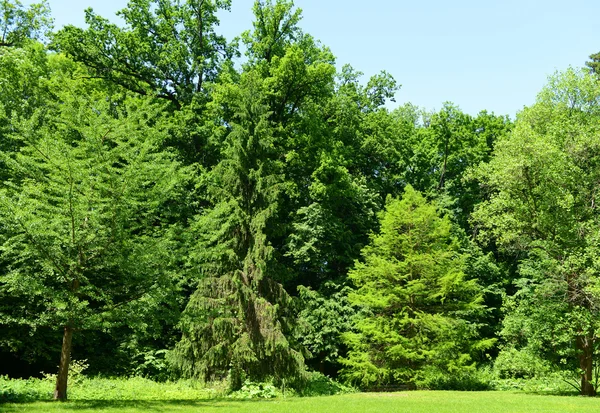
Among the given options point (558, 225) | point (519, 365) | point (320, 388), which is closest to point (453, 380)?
point (519, 365)

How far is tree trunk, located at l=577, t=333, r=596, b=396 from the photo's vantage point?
19.0 metres

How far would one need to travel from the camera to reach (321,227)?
24.6m

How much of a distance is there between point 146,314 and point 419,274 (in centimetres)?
1445

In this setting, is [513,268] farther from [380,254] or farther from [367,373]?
[367,373]

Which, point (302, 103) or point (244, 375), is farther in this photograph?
point (302, 103)

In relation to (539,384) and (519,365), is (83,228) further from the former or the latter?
(539,384)

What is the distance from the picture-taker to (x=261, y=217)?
61.5 ft

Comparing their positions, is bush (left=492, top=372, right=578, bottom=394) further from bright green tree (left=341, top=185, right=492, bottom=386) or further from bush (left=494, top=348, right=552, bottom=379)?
bright green tree (left=341, top=185, right=492, bottom=386)

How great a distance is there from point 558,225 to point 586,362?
5.45 m

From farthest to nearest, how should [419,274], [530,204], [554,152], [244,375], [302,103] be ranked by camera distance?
[302,103], [419,274], [530,204], [554,152], [244,375]

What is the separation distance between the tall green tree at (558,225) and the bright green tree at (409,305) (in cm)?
275

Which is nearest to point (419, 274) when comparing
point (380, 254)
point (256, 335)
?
point (380, 254)

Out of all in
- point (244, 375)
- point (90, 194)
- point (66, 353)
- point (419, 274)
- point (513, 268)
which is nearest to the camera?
point (90, 194)

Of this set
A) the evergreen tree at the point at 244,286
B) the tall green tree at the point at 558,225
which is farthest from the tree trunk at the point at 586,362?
the evergreen tree at the point at 244,286
